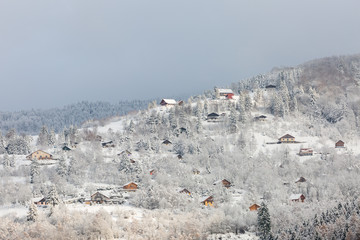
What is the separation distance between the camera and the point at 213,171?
84938 millimetres

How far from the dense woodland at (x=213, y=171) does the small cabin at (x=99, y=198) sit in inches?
143

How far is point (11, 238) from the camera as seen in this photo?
52.5m

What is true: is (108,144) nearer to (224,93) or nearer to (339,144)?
(224,93)

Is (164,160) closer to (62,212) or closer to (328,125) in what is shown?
(62,212)

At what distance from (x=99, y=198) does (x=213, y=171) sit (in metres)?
26.1

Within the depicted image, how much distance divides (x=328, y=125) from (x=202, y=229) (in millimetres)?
62560

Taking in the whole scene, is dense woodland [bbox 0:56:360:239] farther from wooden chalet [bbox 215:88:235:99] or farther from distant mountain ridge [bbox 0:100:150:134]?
distant mountain ridge [bbox 0:100:150:134]

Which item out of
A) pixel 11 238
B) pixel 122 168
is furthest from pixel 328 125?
pixel 11 238

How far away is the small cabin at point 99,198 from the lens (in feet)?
229

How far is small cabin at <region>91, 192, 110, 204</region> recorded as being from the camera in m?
69.7

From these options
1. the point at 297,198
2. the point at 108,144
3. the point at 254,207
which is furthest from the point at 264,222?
the point at 108,144

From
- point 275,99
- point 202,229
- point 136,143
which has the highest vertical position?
point 275,99

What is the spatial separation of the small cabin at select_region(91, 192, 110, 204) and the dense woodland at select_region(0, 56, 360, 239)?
3636mm

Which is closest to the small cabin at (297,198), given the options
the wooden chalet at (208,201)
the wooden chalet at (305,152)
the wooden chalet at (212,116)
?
the wooden chalet at (208,201)
